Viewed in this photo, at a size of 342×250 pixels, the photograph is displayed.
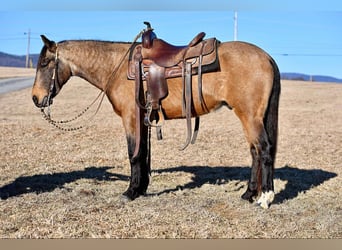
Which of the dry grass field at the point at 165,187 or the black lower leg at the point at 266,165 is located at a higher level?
the black lower leg at the point at 266,165

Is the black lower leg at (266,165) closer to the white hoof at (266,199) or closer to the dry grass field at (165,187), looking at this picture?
the white hoof at (266,199)

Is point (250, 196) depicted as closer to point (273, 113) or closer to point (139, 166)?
point (273, 113)

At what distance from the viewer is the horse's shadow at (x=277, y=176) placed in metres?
5.74

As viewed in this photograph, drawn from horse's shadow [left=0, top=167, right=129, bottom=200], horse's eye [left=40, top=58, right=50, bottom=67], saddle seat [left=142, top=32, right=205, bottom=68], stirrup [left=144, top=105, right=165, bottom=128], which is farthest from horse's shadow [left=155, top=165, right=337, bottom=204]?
horse's eye [left=40, top=58, right=50, bottom=67]

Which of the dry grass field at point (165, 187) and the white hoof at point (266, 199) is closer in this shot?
the dry grass field at point (165, 187)

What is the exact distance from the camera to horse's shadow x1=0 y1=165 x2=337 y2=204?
5414 mm

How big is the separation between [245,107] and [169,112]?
0.99 m

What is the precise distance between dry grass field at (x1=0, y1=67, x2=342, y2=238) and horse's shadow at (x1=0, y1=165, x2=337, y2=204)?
0.6 inches

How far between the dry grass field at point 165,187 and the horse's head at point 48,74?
4.11 ft

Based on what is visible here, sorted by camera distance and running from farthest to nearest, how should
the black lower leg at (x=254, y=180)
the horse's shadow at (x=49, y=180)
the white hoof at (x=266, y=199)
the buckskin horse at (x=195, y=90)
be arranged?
the horse's shadow at (x=49, y=180), the black lower leg at (x=254, y=180), the white hoof at (x=266, y=199), the buckskin horse at (x=195, y=90)

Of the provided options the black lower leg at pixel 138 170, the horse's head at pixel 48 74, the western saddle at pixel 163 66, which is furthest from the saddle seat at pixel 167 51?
the horse's head at pixel 48 74

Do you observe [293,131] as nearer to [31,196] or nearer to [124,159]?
[124,159]

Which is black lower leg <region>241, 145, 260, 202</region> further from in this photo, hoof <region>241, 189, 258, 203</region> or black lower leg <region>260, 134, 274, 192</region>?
black lower leg <region>260, 134, 274, 192</region>

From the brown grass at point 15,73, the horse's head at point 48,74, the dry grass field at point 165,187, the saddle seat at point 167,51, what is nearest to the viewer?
the dry grass field at point 165,187
